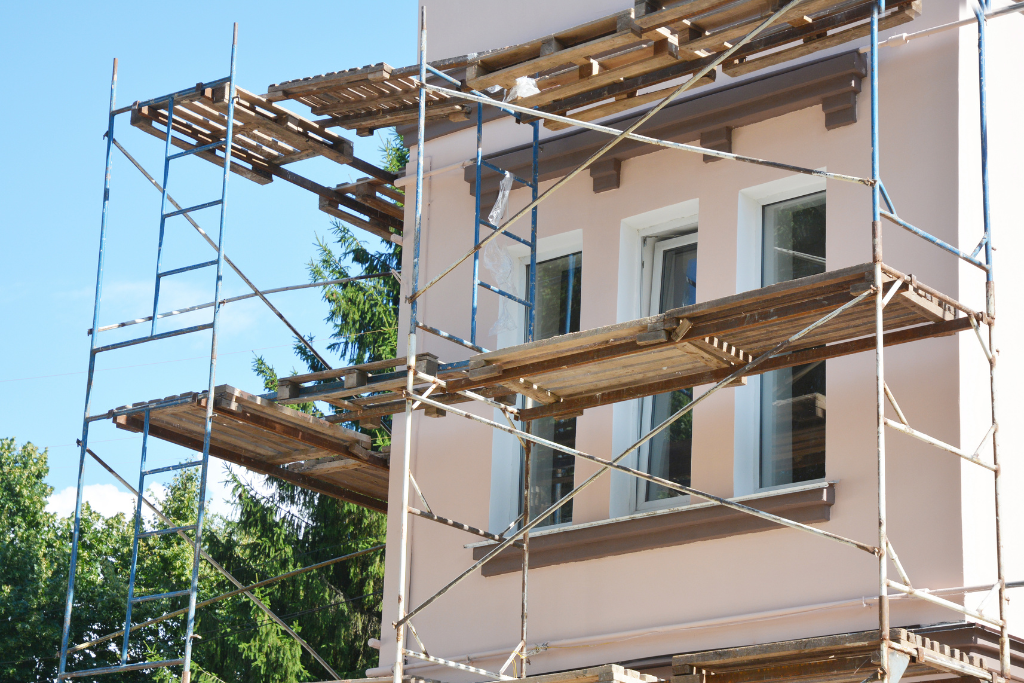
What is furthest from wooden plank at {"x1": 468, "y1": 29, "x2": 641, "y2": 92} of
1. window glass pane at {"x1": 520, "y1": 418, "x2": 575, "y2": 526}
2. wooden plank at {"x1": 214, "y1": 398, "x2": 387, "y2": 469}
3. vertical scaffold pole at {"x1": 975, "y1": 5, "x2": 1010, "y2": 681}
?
wooden plank at {"x1": 214, "y1": 398, "x2": 387, "y2": 469}

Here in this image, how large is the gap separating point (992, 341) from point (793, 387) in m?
1.59

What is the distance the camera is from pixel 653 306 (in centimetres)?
984

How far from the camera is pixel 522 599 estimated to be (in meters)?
9.04

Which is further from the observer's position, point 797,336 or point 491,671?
point 491,671

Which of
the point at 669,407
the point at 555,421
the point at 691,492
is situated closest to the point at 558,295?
the point at 555,421

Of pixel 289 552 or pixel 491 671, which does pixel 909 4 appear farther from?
pixel 289 552

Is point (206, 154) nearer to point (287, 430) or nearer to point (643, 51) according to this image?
point (287, 430)

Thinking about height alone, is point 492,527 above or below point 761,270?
below

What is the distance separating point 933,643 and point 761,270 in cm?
342

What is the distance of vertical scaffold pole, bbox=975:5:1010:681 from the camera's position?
7113mm

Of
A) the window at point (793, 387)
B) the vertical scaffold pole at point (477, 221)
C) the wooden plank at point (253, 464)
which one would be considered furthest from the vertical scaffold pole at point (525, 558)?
the wooden plank at point (253, 464)

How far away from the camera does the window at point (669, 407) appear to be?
30.5 ft

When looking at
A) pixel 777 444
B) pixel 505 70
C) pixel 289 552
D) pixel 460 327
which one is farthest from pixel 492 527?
pixel 289 552

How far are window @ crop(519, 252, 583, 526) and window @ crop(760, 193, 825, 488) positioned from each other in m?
1.59
